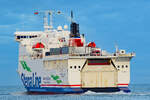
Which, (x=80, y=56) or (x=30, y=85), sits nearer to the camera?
(x=80, y=56)

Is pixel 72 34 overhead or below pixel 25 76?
overhead

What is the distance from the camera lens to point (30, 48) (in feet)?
236

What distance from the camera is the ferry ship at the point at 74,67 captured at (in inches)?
2290

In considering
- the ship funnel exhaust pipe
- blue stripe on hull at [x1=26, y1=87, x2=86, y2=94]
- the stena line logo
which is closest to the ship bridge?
the stena line logo

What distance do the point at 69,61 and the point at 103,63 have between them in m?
4.19

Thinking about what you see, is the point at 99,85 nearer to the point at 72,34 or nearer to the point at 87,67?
the point at 87,67

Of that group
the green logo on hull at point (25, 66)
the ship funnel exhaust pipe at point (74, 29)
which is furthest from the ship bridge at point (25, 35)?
the ship funnel exhaust pipe at point (74, 29)

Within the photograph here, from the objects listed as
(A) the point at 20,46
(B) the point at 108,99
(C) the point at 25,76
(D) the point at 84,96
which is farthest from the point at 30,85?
(B) the point at 108,99

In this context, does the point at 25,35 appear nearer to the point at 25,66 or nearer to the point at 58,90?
the point at 25,66

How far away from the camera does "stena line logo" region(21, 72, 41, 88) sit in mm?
66581

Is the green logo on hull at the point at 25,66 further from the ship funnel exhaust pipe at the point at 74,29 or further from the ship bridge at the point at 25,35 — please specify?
the ship funnel exhaust pipe at the point at 74,29

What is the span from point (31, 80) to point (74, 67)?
498 inches

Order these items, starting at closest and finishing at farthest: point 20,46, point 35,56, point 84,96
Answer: point 84,96
point 35,56
point 20,46

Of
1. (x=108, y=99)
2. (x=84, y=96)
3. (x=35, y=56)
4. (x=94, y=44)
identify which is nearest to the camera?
(x=108, y=99)
